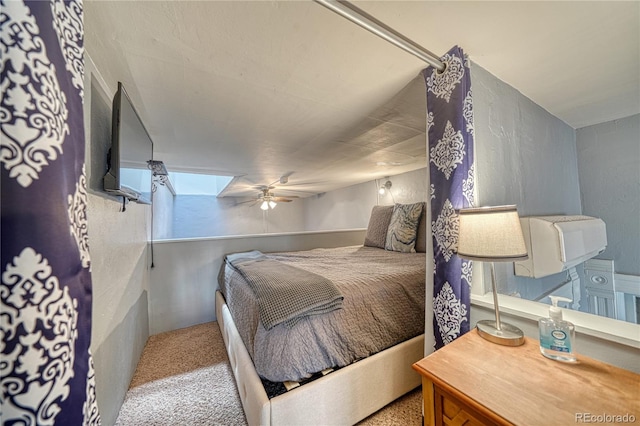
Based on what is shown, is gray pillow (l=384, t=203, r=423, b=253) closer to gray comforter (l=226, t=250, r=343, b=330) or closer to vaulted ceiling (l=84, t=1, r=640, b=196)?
vaulted ceiling (l=84, t=1, r=640, b=196)

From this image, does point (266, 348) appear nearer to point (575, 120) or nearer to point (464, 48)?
point (464, 48)

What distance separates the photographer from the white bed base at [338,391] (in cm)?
101

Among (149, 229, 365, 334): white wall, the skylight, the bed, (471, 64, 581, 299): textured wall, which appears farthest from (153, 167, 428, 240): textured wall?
the bed

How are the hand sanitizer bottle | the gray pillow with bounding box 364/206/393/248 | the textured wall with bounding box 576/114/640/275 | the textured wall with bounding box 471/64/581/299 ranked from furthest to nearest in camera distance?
1. the gray pillow with bounding box 364/206/393/248
2. the textured wall with bounding box 576/114/640/275
3. the textured wall with bounding box 471/64/581/299
4. the hand sanitizer bottle

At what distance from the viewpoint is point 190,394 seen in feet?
4.86

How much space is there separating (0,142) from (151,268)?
246cm

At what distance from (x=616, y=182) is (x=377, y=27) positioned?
100.0 inches

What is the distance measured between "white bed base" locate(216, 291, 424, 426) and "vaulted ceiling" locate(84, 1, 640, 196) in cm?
163

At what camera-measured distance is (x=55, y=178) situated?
40 cm

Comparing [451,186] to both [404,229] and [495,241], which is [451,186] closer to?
[495,241]

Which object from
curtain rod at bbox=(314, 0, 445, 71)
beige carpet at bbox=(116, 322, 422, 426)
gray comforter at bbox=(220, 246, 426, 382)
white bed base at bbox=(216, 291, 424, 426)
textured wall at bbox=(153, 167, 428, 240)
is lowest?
beige carpet at bbox=(116, 322, 422, 426)

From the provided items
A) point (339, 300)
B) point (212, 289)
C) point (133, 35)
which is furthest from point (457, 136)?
point (212, 289)

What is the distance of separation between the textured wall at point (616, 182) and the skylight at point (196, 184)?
5.86 metres

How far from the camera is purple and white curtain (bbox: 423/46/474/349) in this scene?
106 centimetres
